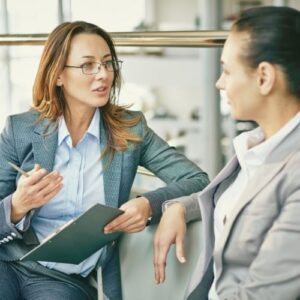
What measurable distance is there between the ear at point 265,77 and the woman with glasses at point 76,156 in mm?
591

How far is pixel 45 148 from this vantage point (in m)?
1.88

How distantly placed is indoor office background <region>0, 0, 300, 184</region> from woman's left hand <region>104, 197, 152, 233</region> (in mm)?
775

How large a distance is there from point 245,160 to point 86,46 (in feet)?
2.38

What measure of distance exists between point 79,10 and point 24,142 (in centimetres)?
196

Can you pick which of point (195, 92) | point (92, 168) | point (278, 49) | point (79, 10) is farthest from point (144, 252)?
point (195, 92)

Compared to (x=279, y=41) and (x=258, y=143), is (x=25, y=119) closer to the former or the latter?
(x=258, y=143)

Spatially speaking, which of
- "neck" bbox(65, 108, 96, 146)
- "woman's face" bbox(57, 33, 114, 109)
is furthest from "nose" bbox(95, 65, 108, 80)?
"neck" bbox(65, 108, 96, 146)

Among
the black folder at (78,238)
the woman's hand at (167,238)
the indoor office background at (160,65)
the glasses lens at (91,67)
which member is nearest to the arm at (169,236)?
the woman's hand at (167,238)

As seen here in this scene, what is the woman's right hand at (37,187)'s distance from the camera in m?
1.56

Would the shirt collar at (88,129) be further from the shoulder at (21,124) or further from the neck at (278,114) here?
the neck at (278,114)

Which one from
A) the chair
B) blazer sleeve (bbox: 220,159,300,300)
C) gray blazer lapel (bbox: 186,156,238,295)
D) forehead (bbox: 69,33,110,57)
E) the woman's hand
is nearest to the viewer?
blazer sleeve (bbox: 220,159,300,300)

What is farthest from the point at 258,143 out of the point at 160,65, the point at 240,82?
the point at 160,65

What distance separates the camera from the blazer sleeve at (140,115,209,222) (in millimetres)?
1796

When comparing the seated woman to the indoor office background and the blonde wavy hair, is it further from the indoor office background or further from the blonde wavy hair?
the indoor office background
